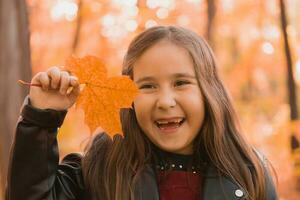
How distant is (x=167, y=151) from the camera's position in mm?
2051

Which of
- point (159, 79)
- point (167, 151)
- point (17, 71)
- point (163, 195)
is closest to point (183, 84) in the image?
point (159, 79)

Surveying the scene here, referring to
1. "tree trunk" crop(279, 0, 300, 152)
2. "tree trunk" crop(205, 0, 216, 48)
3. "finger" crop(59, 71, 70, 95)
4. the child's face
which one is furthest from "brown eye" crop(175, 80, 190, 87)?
"tree trunk" crop(205, 0, 216, 48)

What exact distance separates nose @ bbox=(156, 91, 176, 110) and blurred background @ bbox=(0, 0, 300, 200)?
2.36 meters

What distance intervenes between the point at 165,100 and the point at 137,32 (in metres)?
5.52

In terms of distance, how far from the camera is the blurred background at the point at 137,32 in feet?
13.1

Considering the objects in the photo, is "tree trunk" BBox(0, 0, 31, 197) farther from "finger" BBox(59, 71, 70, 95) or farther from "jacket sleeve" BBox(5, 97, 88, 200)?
"finger" BBox(59, 71, 70, 95)

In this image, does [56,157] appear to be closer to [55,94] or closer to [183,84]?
[55,94]

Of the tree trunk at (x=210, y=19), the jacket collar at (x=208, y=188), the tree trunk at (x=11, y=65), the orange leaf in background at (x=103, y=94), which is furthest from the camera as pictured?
the tree trunk at (x=210, y=19)

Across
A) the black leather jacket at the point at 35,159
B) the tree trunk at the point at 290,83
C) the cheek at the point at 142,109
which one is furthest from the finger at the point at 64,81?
the tree trunk at the point at 290,83

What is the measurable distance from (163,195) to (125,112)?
383mm

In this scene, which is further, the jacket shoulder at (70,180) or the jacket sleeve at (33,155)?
the jacket shoulder at (70,180)

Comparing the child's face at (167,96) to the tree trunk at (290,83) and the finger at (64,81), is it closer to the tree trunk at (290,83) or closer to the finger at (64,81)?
the finger at (64,81)

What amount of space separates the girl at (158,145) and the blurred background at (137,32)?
2122 mm

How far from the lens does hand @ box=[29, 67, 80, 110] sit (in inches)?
64.9
